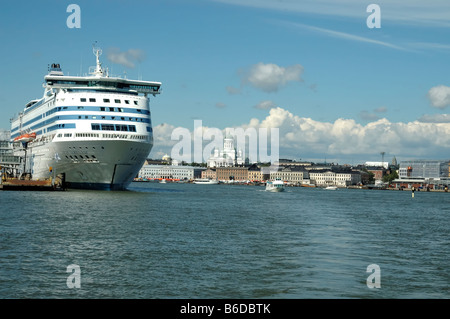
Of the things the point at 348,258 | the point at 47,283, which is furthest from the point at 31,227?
the point at 348,258

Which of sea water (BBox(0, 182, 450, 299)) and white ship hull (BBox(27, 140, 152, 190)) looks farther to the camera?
white ship hull (BBox(27, 140, 152, 190))

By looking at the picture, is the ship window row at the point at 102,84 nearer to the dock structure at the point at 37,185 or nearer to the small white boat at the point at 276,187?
the dock structure at the point at 37,185

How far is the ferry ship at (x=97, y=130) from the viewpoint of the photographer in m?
60.9

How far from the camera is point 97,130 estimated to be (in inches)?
2397

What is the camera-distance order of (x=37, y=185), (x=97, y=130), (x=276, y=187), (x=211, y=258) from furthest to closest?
(x=276, y=187) < (x=37, y=185) < (x=97, y=130) < (x=211, y=258)

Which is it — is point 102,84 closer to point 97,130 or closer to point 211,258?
point 97,130

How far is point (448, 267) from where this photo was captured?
2220 centimetres

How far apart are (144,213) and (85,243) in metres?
16.6

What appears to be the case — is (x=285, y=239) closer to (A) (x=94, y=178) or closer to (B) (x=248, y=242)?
(B) (x=248, y=242)

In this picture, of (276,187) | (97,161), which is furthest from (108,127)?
(276,187)

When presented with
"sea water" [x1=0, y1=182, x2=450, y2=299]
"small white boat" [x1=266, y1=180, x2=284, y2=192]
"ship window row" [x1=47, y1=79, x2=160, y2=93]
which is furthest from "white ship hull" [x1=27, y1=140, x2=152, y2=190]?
"small white boat" [x1=266, y1=180, x2=284, y2=192]

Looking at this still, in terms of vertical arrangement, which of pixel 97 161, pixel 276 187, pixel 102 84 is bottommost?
pixel 276 187

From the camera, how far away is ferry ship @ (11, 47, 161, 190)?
6094 cm

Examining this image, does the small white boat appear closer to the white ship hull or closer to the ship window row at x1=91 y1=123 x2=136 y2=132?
the white ship hull
